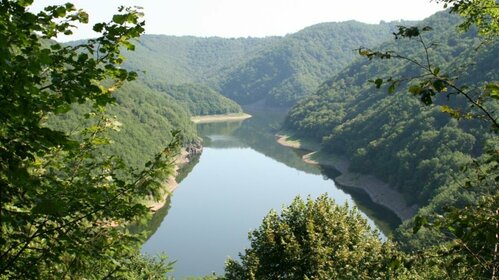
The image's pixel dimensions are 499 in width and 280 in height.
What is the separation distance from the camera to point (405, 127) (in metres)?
103

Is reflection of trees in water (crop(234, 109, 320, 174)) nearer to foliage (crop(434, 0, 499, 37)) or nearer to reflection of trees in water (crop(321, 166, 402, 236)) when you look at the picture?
reflection of trees in water (crop(321, 166, 402, 236))

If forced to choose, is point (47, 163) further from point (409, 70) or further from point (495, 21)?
point (409, 70)

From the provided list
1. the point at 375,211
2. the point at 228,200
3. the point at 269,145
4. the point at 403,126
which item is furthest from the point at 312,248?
the point at 269,145

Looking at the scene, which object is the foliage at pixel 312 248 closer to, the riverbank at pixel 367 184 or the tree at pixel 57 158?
the tree at pixel 57 158

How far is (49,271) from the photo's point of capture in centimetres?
741

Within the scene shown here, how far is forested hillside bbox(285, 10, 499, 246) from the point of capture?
79062mm

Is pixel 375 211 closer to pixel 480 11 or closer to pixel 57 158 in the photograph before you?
pixel 480 11

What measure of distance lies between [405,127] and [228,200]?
44178 millimetres

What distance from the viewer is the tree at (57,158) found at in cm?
505

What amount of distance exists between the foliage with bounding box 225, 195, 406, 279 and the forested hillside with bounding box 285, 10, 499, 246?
1851 centimetres

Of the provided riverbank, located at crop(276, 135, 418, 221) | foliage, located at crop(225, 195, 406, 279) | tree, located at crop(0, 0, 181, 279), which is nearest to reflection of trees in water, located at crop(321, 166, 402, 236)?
riverbank, located at crop(276, 135, 418, 221)

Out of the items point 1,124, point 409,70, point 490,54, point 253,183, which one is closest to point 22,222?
point 1,124

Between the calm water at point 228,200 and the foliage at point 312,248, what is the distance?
12.6m

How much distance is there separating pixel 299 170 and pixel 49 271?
10512 centimetres
